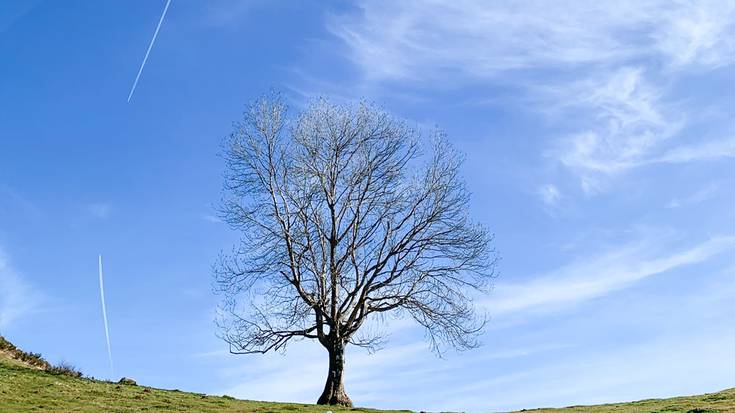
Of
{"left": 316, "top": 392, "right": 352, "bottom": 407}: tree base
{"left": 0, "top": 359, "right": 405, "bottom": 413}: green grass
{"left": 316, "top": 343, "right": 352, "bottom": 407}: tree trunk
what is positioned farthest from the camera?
{"left": 316, "top": 343, "right": 352, "bottom": 407}: tree trunk

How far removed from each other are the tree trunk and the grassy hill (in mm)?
1741

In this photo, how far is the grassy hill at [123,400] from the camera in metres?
25.8

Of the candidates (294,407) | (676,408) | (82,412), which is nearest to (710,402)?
(676,408)

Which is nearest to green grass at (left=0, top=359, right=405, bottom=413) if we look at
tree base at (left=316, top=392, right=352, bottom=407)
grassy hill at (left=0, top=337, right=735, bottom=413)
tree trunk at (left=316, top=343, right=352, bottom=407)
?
grassy hill at (left=0, top=337, right=735, bottom=413)

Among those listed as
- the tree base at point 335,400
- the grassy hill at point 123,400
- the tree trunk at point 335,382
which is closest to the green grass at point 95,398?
the grassy hill at point 123,400

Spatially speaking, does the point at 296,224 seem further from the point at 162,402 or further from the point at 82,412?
the point at 82,412

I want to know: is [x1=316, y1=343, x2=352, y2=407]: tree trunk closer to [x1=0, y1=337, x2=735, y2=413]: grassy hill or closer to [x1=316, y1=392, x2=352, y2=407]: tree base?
[x1=316, y1=392, x2=352, y2=407]: tree base

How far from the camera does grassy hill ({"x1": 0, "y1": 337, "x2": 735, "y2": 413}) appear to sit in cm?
Answer: 2583

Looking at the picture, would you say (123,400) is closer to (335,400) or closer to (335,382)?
(335,400)

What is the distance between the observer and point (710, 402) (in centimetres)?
2898

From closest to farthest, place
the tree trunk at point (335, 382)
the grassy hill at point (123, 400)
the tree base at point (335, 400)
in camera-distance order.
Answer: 1. the grassy hill at point (123, 400)
2. the tree base at point (335, 400)
3. the tree trunk at point (335, 382)

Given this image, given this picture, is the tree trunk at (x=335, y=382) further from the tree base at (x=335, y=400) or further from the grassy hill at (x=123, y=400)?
the grassy hill at (x=123, y=400)

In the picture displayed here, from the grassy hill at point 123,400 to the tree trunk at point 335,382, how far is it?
1741mm

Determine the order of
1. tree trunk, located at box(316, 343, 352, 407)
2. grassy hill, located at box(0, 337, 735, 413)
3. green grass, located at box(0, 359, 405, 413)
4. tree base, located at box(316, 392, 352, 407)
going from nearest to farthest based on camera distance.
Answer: green grass, located at box(0, 359, 405, 413) < grassy hill, located at box(0, 337, 735, 413) < tree base, located at box(316, 392, 352, 407) < tree trunk, located at box(316, 343, 352, 407)
